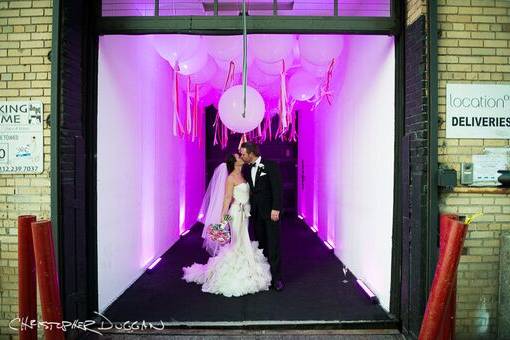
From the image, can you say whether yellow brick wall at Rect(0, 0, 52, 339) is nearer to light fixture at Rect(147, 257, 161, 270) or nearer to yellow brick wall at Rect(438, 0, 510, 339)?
light fixture at Rect(147, 257, 161, 270)

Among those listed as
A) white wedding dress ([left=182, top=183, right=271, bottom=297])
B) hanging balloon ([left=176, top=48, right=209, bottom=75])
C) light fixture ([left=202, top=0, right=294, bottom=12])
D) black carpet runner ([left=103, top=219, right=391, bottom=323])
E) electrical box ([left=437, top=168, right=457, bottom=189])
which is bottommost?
black carpet runner ([left=103, top=219, right=391, bottom=323])

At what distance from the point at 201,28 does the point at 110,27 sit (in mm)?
794

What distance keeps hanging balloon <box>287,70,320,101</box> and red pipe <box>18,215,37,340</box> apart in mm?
4089

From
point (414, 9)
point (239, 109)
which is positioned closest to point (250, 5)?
point (239, 109)

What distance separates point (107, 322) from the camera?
10.9ft

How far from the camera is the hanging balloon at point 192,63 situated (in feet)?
13.8

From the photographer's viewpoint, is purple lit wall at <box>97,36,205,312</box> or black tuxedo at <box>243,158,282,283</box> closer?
purple lit wall at <box>97,36,205,312</box>

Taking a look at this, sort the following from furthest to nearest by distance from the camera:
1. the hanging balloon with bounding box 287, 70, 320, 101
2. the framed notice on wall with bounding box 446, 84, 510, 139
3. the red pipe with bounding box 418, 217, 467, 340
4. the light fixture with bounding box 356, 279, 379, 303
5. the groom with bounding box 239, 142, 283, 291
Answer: the hanging balloon with bounding box 287, 70, 320, 101, the groom with bounding box 239, 142, 283, 291, the light fixture with bounding box 356, 279, 379, 303, the framed notice on wall with bounding box 446, 84, 510, 139, the red pipe with bounding box 418, 217, 467, 340

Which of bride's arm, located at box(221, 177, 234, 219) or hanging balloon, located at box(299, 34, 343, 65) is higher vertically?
hanging balloon, located at box(299, 34, 343, 65)

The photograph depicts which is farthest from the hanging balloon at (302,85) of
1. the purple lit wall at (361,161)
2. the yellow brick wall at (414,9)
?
the yellow brick wall at (414,9)

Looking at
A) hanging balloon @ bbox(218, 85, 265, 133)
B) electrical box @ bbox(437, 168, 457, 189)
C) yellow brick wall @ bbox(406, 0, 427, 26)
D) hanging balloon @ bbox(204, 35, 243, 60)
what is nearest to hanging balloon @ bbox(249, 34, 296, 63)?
hanging balloon @ bbox(204, 35, 243, 60)

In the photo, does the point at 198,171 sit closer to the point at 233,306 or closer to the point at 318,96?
the point at 318,96

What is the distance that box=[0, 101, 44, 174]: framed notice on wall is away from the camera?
2977 mm

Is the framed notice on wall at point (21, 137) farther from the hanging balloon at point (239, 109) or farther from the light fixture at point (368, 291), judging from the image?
the light fixture at point (368, 291)
